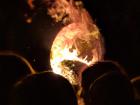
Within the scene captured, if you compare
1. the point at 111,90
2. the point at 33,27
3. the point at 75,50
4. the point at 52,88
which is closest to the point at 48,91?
the point at 52,88

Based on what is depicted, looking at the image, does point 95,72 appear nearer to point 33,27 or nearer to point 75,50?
point 75,50

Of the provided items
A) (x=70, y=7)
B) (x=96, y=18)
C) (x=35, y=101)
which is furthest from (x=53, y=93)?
(x=96, y=18)

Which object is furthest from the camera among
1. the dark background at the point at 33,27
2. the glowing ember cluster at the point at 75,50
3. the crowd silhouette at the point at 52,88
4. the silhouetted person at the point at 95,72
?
the dark background at the point at 33,27

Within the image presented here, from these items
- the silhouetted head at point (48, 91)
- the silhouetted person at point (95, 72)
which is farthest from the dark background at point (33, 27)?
the silhouetted head at point (48, 91)

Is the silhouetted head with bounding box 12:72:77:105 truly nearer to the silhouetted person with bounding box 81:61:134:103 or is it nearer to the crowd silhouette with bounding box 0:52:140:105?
the crowd silhouette with bounding box 0:52:140:105

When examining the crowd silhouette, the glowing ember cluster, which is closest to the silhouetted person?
the crowd silhouette

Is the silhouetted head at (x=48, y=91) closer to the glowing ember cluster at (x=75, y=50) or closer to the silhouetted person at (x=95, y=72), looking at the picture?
the silhouetted person at (x=95, y=72)

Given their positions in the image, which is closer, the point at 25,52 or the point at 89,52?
the point at 89,52

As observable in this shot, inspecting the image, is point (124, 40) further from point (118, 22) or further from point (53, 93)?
point (53, 93)
